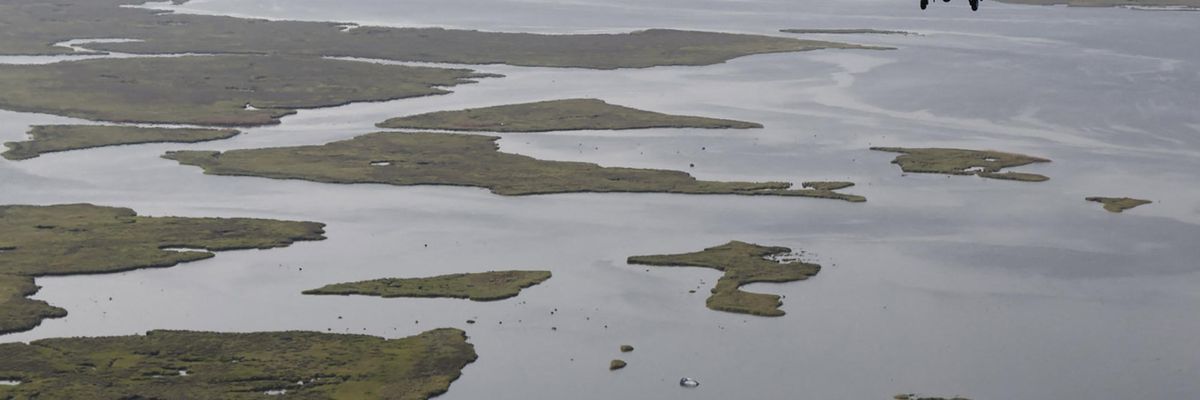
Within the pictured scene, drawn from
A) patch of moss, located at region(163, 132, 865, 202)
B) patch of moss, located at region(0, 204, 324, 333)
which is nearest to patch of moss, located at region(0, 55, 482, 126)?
patch of moss, located at region(163, 132, 865, 202)

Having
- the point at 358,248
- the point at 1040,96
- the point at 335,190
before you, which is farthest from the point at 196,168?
the point at 1040,96

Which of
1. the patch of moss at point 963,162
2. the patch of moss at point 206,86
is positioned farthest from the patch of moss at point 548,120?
the patch of moss at point 963,162

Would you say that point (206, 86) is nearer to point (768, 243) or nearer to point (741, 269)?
point (768, 243)

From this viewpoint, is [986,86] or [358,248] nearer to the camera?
[358,248]

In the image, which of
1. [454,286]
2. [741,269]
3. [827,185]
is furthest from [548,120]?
[454,286]

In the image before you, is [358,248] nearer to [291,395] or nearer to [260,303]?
[260,303]
